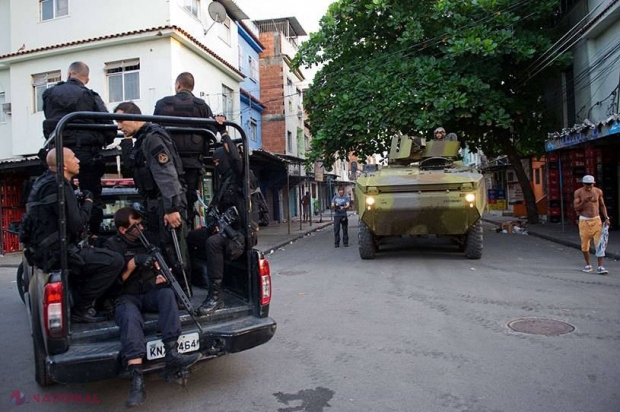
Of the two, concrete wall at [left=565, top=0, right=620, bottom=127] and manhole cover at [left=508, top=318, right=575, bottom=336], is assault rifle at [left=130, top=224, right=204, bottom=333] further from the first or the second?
concrete wall at [left=565, top=0, right=620, bottom=127]

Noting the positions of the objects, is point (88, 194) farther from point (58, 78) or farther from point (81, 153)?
point (58, 78)

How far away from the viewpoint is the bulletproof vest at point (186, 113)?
4.74m

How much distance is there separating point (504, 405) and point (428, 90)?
11.5 m

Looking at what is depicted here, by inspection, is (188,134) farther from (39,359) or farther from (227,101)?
(227,101)

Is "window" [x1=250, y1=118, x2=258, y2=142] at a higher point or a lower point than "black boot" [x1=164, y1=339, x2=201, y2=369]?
higher

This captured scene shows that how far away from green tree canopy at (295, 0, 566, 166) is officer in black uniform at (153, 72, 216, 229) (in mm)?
9728

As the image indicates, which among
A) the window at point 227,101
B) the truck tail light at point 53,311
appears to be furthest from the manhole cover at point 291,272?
the window at point 227,101

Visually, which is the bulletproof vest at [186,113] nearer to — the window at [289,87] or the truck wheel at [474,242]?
the truck wheel at [474,242]

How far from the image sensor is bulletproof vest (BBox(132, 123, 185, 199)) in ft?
13.4

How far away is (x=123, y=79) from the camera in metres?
15.9

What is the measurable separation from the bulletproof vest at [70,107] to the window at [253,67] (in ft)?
67.3

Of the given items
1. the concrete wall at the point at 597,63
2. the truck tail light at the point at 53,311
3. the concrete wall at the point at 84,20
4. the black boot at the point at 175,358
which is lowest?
the black boot at the point at 175,358

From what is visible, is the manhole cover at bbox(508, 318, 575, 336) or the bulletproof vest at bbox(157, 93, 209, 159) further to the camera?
the manhole cover at bbox(508, 318, 575, 336)

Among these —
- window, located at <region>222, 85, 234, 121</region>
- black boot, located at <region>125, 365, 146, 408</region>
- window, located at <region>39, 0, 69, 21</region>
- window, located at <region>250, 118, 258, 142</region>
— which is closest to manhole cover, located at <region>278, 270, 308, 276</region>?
black boot, located at <region>125, 365, 146, 408</region>
